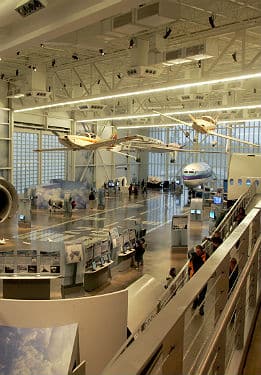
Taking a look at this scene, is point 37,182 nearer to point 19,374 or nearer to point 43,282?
point 43,282

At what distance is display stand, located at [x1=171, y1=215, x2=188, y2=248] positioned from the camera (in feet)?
72.4

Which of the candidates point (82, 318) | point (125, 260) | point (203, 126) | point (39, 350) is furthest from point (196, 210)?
point (39, 350)

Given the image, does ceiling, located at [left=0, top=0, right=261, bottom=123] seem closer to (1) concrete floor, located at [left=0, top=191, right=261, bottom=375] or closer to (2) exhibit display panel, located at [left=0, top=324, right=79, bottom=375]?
(2) exhibit display panel, located at [left=0, top=324, right=79, bottom=375]

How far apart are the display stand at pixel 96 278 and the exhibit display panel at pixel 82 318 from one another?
6316 mm

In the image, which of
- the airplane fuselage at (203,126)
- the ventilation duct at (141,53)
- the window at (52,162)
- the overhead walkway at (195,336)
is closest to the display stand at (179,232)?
the airplane fuselage at (203,126)

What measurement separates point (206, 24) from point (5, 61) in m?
14.0

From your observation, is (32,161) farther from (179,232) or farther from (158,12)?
(158,12)

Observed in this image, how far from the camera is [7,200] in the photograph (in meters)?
6.06

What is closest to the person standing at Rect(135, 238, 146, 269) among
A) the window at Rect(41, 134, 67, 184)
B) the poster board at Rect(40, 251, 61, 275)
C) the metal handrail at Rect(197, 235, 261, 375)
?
the poster board at Rect(40, 251, 61, 275)

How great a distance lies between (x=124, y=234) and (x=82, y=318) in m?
9.90

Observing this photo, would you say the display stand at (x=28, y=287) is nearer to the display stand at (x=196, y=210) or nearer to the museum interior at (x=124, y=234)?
the museum interior at (x=124, y=234)

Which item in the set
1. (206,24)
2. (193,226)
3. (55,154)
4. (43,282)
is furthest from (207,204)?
(43,282)

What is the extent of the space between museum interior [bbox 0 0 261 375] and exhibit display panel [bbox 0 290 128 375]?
0.02 meters

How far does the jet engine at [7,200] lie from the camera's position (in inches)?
237
